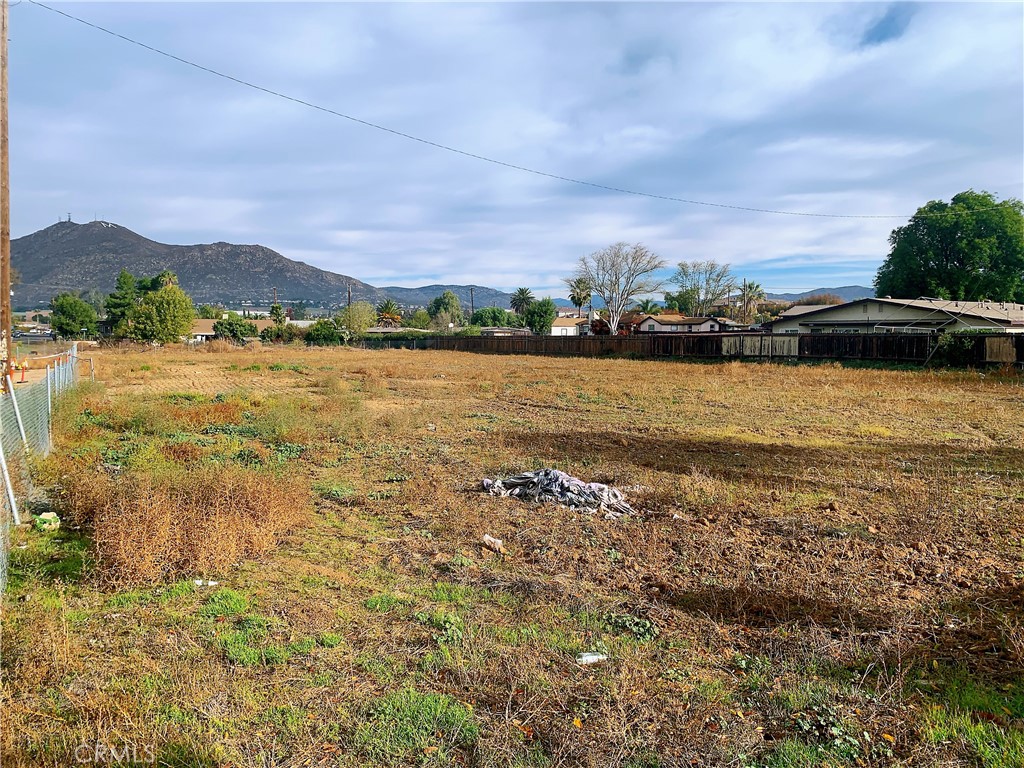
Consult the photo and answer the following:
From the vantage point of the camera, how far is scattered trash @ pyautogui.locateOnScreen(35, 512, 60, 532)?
6.07 m

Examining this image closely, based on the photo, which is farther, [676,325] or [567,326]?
[567,326]

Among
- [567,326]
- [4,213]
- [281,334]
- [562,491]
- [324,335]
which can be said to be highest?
[4,213]

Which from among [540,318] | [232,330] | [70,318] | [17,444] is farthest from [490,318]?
[17,444]

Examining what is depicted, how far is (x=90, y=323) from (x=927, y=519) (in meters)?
101

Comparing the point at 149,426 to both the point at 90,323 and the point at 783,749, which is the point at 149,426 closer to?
the point at 783,749

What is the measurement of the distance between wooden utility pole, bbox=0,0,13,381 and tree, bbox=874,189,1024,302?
2251 inches

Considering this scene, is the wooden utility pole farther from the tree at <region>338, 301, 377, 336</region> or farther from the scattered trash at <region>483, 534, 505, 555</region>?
the tree at <region>338, 301, 377, 336</region>

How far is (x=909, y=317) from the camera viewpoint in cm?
3516

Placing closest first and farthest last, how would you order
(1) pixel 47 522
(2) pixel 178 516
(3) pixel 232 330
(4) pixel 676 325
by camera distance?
1. (2) pixel 178 516
2. (1) pixel 47 522
3. (4) pixel 676 325
4. (3) pixel 232 330

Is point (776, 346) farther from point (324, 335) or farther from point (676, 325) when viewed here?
point (324, 335)

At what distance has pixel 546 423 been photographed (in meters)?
13.8

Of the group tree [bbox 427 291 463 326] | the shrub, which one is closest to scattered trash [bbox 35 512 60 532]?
the shrub

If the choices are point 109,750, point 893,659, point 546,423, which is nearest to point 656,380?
point 546,423

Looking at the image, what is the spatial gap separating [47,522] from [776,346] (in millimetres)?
37106
